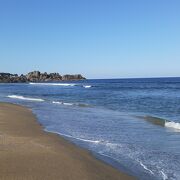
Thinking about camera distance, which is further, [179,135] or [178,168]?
[179,135]

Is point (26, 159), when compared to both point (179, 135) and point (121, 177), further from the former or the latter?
point (179, 135)

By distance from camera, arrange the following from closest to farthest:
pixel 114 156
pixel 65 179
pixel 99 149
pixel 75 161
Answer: pixel 65 179 → pixel 75 161 → pixel 114 156 → pixel 99 149

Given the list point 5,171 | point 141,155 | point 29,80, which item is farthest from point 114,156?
point 29,80

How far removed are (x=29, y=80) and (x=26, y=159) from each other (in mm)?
171579

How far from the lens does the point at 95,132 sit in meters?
16.7

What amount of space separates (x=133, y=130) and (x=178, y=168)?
726cm

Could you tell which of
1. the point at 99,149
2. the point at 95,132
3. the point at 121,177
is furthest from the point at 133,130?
the point at 121,177

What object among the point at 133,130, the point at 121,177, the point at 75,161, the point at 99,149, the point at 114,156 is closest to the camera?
the point at 121,177

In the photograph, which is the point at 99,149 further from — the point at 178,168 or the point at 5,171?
the point at 5,171

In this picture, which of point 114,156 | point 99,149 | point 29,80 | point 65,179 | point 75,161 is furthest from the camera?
point 29,80

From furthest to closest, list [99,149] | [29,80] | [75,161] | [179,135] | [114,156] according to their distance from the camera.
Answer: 1. [29,80]
2. [179,135]
3. [99,149]
4. [114,156]
5. [75,161]

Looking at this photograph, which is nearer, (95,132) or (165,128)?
(95,132)

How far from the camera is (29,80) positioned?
7052 inches

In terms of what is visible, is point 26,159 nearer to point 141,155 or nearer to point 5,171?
point 5,171
